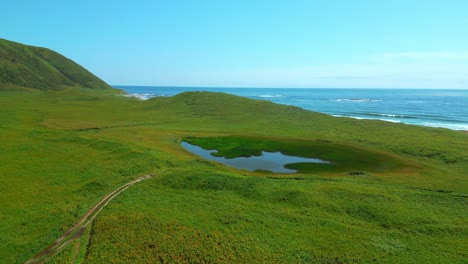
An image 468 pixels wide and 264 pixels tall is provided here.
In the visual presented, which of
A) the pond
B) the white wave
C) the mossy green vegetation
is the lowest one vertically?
the pond

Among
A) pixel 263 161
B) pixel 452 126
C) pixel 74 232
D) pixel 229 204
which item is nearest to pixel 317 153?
pixel 263 161

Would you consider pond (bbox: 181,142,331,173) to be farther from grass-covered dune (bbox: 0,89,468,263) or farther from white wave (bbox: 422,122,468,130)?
white wave (bbox: 422,122,468,130)

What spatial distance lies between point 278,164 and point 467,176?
27.1 metres

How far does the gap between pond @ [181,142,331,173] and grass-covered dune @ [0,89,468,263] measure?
3.26 metres

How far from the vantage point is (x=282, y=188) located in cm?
3697

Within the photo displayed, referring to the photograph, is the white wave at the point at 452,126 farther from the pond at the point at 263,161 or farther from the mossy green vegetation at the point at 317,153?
the pond at the point at 263,161

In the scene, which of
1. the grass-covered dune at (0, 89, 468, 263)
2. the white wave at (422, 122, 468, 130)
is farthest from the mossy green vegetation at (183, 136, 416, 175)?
the white wave at (422, 122, 468, 130)

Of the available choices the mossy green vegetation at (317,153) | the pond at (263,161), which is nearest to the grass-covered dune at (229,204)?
the mossy green vegetation at (317,153)

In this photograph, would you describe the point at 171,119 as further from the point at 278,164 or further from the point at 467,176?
the point at 467,176

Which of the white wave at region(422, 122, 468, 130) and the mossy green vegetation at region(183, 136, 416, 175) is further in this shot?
the white wave at region(422, 122, 468, 130)

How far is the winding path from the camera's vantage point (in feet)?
78.7

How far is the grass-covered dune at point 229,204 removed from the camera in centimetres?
2519

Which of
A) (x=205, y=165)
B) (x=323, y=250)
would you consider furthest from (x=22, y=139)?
(x=323, y=250)

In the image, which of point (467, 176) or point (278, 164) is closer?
point (467, 176)
